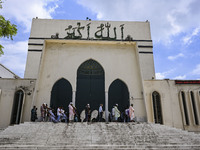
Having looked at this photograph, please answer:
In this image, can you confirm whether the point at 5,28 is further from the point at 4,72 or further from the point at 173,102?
the point at 173,102

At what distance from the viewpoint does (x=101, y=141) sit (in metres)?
7.06

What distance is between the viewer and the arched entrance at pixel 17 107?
11.8 m

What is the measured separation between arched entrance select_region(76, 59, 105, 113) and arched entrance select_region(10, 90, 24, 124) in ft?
13.9

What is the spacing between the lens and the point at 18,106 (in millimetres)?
11992

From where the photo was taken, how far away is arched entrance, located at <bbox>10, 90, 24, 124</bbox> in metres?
11.8

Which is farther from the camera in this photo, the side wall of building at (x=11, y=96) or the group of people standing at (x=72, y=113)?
the side wall of building at (x=11, y=96)

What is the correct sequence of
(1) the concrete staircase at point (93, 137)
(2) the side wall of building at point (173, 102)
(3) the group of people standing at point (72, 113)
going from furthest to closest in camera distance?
(2) the side wall of building at point (173, 102), (3) the group of people standing at point (72, 113), (1) the concrete staircase at point (93, 137)

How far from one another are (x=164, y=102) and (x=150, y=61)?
5.84 meters

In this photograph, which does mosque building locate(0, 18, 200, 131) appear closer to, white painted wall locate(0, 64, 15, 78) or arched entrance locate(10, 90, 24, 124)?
arched entrance locate(10, 90, 24, 124)

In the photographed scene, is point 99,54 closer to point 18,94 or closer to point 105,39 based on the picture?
point 105,39

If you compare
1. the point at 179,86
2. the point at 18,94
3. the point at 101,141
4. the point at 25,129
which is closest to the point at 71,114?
the point at 25,129

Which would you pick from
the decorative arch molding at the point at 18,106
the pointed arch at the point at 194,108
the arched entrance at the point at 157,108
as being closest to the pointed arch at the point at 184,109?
the pointed arch at the point at 194,108

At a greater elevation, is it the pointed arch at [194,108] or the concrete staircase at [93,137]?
the pointed arch at [194,108]

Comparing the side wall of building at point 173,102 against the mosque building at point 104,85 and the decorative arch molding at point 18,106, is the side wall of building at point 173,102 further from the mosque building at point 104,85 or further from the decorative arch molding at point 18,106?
the decorative arch molding at point 18,106
